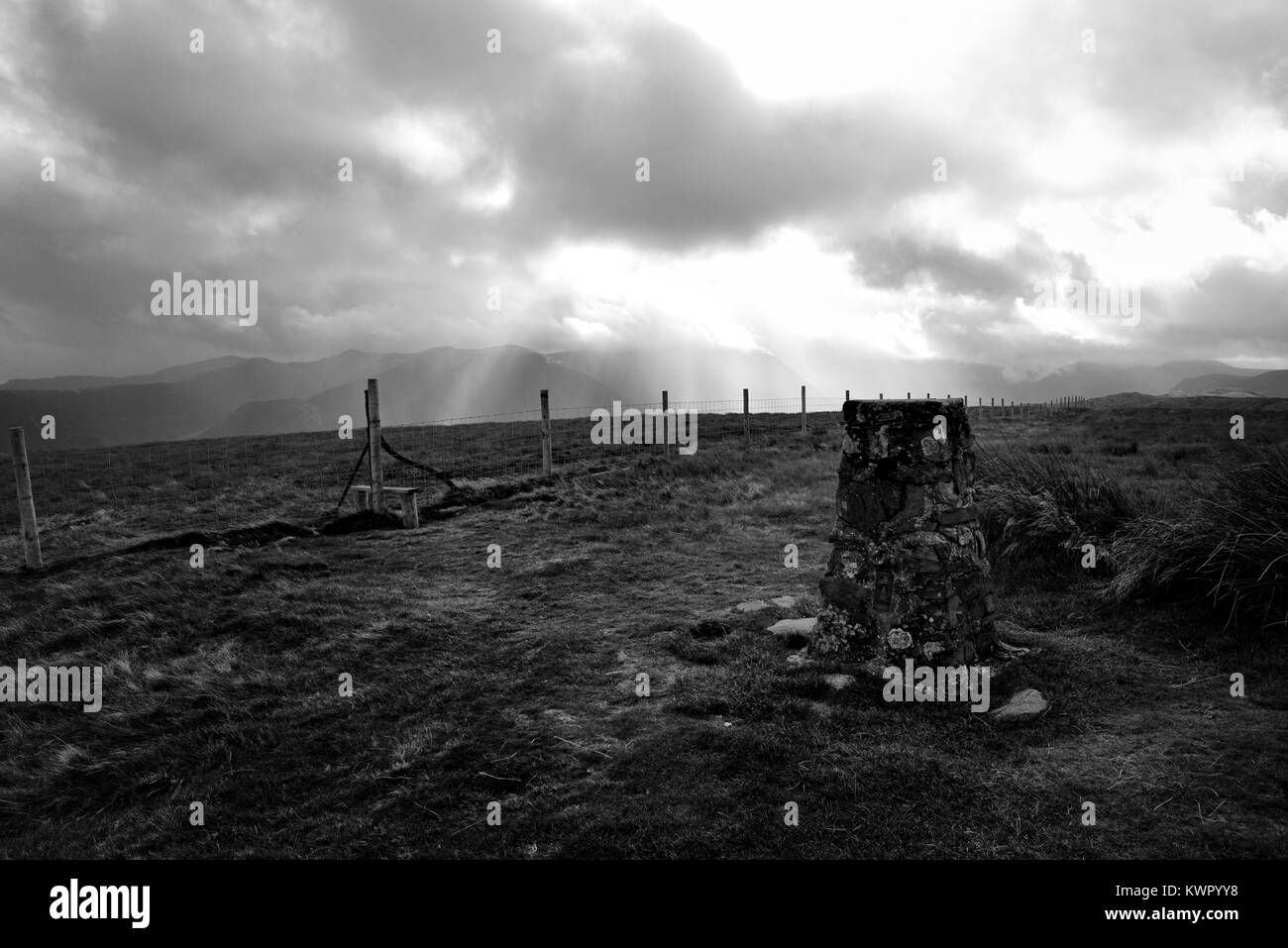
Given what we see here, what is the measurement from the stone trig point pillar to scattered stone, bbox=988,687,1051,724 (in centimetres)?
55

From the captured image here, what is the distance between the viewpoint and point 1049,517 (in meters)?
8.68

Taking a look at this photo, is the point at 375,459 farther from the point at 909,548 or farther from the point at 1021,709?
the point at 1021,709

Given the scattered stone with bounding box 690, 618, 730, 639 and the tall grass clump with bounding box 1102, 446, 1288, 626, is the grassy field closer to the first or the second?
the scattered stone with bounding box 690, 618, 730, 639

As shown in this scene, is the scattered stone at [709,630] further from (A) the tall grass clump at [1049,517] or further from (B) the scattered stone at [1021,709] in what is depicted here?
(A) the tall grass clump at [1049,517]

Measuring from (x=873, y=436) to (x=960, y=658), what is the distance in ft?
6.50

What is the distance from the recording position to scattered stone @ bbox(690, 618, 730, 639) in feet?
23.2

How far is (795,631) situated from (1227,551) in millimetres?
4177

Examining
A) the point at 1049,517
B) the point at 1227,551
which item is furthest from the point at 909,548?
the point at 1049,517

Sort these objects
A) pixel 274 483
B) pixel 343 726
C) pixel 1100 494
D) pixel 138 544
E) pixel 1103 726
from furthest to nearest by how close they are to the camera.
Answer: pixel 274 483 → pixel 138 544 → pixel 1100 494 → pixel 343 726 → pixel 1103 726

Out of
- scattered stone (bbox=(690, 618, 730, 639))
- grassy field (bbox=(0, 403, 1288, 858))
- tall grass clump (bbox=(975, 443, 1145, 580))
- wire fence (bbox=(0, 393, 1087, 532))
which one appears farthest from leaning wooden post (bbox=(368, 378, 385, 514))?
tall grass clump (bbox=(975, 443, 1145, 580))

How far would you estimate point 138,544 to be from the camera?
11.1m

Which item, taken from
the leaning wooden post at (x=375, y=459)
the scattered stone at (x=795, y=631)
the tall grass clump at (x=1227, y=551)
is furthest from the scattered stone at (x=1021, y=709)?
the leaning wooden post at (x=375, y=459)

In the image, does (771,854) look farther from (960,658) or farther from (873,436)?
(873,436)

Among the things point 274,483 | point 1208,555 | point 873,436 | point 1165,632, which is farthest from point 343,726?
point 274,483
